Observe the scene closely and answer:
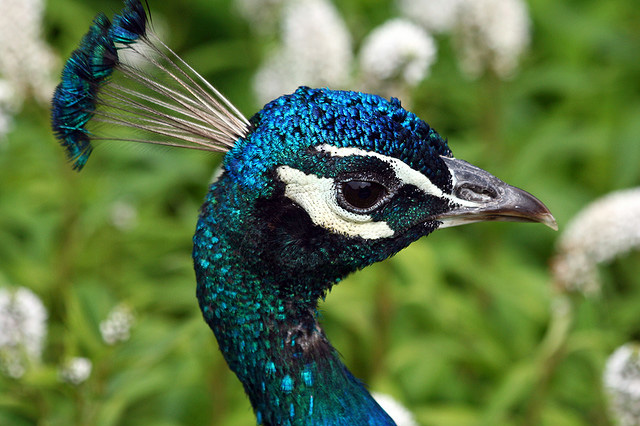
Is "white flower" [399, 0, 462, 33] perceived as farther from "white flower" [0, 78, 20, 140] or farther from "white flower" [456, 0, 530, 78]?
"white flower" [0, 78, 20, 140]

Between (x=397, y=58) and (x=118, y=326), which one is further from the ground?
(x=397, y=58)

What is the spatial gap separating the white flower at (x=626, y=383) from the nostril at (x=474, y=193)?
67 cm

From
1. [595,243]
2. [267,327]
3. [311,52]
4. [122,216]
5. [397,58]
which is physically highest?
[311,52]

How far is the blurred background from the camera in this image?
5.96ft

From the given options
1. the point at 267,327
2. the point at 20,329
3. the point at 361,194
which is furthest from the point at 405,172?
the point at 20,329

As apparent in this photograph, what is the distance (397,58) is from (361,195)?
97cm

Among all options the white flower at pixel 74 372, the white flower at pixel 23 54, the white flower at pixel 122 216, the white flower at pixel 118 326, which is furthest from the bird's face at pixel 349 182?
the white flower at pixel 122 216

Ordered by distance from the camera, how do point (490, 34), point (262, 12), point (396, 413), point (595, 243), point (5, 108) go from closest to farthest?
point (396, 413), point (595, 243), point (5, 108), point (490, 34), point (262, 12)

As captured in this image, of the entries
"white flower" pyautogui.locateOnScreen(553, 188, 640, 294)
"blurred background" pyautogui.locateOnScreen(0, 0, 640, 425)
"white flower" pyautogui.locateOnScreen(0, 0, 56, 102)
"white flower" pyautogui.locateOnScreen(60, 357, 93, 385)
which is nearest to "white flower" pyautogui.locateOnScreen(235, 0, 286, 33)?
"blurred background" pyautogui.locateOnScreen(0, 0, 640, 425)

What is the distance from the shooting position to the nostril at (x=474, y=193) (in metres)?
1.11

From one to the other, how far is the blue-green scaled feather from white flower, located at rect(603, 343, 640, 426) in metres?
1.14

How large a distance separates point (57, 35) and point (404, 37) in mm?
2932

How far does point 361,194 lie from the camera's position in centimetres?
106

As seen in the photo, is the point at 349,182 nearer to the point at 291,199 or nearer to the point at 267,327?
the point at 291,199
